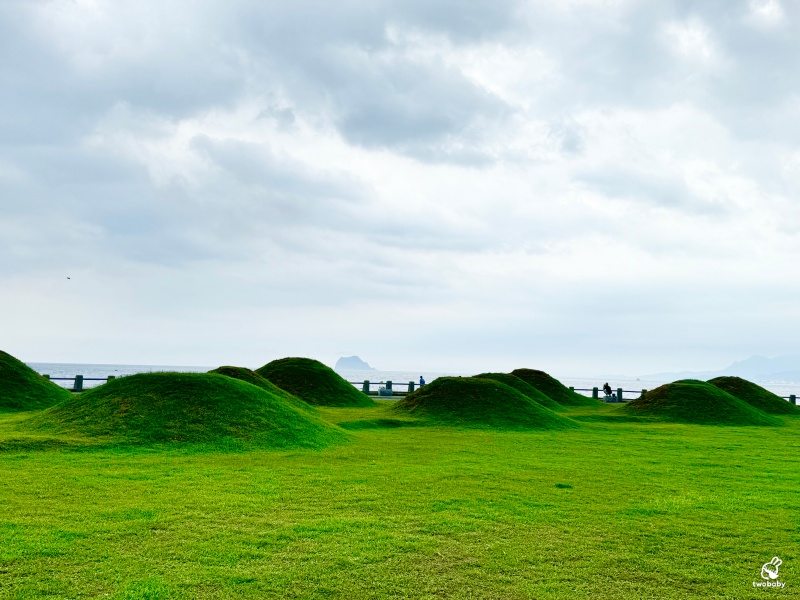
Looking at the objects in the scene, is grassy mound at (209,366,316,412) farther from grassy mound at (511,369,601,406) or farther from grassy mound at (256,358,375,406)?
grassy mound at (511,369,601,406)

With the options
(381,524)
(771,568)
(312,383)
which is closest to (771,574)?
(771,568)

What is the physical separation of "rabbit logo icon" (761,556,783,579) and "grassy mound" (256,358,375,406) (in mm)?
36732

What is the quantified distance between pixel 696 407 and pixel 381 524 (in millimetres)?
36864

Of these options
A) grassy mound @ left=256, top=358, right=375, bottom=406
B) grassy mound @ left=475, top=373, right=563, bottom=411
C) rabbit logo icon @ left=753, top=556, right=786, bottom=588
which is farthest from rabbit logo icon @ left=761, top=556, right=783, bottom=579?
grassy mound @ left=256, top=358, right=375, bottom=406

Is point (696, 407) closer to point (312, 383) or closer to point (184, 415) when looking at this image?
point (312, 383)

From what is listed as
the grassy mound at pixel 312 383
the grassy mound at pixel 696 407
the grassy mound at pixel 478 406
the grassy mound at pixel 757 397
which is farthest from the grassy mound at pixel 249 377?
the grassy mound at pixel 757 397

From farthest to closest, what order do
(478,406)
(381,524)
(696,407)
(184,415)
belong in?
1. (696,407)
2. (478,406)
3. (184,415)
4. (381,524)

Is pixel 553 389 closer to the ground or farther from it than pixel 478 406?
farther from it

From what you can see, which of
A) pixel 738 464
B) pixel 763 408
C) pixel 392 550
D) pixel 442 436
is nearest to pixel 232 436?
pixel 442 436

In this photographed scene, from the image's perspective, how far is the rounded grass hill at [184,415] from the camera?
20.2 meters

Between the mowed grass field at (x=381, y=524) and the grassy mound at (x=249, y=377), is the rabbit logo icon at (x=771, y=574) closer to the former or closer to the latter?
the mowed grass field at (x=381, y=524)

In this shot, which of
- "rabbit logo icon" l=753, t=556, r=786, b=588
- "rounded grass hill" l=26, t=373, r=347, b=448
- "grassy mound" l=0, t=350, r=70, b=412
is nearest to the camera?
"rabbit logo icon" l=753, t=556, r=786, b=588

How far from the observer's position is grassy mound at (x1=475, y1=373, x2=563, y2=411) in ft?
148

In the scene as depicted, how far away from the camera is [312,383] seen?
46.7 meters
